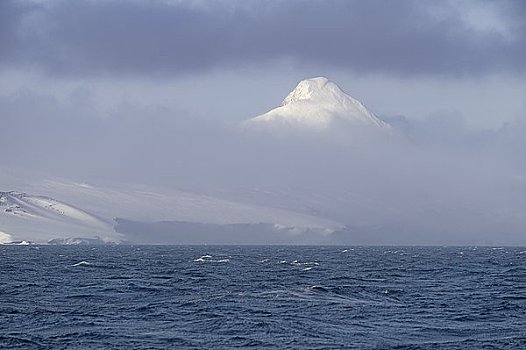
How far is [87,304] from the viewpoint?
8906 centimetres

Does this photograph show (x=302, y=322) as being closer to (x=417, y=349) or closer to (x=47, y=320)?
(x=417, y=349)

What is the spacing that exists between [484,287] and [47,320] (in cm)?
6264

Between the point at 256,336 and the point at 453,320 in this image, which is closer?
the point at 256,336

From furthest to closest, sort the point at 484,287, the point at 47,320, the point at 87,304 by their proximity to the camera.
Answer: the point at 484,287
the point at 87,304
the point at 47,320

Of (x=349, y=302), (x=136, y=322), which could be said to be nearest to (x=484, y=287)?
(x=349, y=302)

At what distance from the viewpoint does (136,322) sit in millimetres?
75562

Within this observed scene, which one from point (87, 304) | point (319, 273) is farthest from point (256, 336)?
point (319, 273)

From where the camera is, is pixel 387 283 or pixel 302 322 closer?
pixel 302 322

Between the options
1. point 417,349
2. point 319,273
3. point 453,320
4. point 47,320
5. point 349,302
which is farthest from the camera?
point 319,273

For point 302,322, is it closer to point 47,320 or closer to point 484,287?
point 47,320

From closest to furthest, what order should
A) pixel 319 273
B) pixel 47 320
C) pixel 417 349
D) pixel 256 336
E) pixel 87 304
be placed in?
1. pixel 417 349
2. pixel 256 336
3. pixel 47 320
4. pixel 87 304
5. pixel 319 273

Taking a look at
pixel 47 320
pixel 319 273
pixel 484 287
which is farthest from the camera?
pixel 319 273

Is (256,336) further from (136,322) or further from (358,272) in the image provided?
(358,272)

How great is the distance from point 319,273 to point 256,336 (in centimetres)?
8017
